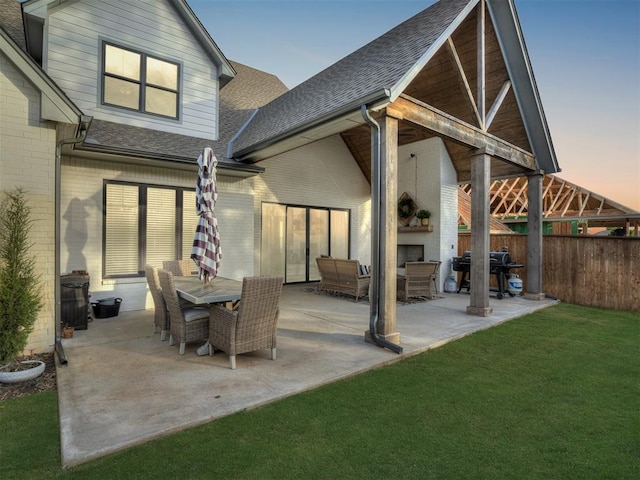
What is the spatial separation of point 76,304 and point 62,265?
3.95 feet

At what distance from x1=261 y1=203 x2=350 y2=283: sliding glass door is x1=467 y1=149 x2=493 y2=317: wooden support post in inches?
216

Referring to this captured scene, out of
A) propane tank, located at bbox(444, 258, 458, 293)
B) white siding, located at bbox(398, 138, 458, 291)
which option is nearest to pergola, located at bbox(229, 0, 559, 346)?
white siding, located at bbox(398, 138, 458, 291)

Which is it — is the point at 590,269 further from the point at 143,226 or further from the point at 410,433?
the point at 143,226

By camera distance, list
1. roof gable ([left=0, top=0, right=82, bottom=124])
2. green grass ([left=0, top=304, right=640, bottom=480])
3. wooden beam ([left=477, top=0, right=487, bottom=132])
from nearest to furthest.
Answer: green grass ([left=0, top=304, right=640, bottom=480]) → roof gable ([left=0, top=0, right=82, bottom=124]) → wooden beam ([left=477, top=0, right=487, bottom=132])

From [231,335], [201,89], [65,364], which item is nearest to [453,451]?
[231,335]

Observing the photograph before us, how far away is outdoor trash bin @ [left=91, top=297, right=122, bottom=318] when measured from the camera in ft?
21.2

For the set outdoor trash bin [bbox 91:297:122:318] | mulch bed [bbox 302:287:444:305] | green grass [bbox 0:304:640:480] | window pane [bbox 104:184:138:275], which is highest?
window pane [bbox 104:184:138:275]

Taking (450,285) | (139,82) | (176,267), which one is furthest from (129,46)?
(450,285)

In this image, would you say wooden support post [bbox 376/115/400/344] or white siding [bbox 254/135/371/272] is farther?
white siding [bbox 254/135/371/272]

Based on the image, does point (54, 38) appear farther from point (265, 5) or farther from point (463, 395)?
point (463, 395)

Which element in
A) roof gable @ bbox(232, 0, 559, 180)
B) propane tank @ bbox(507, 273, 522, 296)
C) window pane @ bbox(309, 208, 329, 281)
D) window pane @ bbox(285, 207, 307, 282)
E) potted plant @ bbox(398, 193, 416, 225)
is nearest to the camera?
roof gable @ bbox(232, 0, 559, 180)

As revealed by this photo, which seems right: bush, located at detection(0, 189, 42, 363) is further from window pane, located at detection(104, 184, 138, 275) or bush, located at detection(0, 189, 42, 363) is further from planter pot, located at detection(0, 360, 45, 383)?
window pane, located at detection(104, 184, 138, 275)

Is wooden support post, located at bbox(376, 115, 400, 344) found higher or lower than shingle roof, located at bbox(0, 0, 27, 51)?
lower

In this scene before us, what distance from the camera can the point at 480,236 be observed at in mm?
7117
